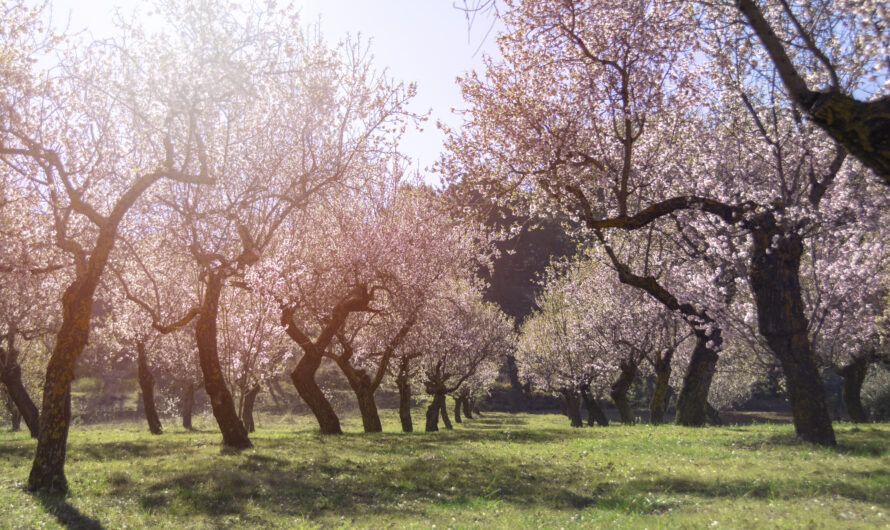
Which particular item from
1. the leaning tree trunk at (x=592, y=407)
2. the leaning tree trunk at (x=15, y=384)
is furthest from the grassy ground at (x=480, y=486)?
the leaning tree trunk at (x=592, y=407)

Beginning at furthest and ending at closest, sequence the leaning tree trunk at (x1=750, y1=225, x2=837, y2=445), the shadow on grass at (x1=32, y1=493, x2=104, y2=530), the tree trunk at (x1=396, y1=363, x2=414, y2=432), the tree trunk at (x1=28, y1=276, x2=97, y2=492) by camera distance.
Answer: the tree trunk at (x1=396, y1=363, x2=414, y2=432)
the leaning tree trunk at (x1=750, y1=225, x2=837, y2=445)
the tree trunk at (x1=28, y1=276, x2=97, y2=492)
the shadow on grass at (x1=32, y1=493, x2=104, y2=530)

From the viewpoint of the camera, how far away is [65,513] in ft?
35.6

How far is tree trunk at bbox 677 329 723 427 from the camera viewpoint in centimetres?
2516

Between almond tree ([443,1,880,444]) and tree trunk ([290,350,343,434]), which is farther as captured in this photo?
tree trunk ([290,350,343,434])

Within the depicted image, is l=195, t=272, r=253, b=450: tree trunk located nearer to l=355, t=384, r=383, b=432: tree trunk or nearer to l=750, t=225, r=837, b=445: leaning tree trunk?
l=355, t=384, r=383, b=432: tree trunk

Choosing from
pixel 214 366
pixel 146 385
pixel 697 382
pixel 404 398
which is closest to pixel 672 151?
pixel 697 382

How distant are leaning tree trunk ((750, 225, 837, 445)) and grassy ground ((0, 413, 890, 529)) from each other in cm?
78

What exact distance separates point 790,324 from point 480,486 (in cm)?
936

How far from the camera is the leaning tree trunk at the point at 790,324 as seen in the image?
16.3 meters

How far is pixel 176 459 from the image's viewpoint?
18.0 metres

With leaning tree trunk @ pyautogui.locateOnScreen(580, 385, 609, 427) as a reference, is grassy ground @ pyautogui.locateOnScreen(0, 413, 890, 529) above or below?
below

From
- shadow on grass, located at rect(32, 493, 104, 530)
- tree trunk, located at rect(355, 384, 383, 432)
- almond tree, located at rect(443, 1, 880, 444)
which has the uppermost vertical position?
almond tree, located at rect(443, 1, 880, 444)

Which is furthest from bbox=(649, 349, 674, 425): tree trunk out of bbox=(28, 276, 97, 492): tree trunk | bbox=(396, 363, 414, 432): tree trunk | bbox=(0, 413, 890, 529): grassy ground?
bbox=(28, 276, 97, 492): tree trunk

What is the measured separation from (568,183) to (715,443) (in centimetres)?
927
